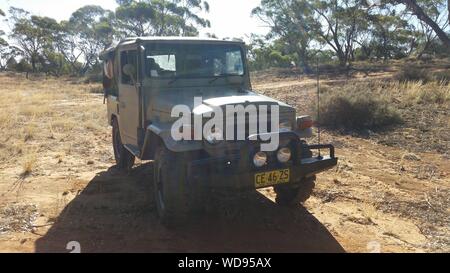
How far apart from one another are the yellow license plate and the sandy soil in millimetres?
619

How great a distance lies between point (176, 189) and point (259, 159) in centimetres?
85

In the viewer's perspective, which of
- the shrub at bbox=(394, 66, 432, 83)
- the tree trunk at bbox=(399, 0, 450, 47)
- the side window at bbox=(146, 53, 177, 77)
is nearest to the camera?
the side window at bbox=(146, 53, 177, 77)

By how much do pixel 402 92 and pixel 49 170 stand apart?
10.4 metres

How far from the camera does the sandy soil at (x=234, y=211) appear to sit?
4449 millimetres

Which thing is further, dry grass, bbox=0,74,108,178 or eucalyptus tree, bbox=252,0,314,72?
eucalyptus tree, bbox=252,0,314,72

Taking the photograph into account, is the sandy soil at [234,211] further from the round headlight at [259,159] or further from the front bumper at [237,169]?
the round headlight at [259,159]

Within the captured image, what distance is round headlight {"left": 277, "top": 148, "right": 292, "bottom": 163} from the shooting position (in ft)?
14.3

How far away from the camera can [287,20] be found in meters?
35.9

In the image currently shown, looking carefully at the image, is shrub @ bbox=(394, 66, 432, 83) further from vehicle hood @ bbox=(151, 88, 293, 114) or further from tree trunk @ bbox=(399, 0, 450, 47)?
vehicle hood @ bbox=(151, 88, 293, 114)

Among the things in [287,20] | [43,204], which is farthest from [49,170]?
[287,20]

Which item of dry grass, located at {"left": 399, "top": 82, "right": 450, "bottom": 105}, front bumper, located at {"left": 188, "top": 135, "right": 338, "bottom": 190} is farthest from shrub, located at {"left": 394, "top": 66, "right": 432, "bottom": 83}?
front bumper, located at {"left": 188, "top": 135, "right": 338, "bottom": 190}

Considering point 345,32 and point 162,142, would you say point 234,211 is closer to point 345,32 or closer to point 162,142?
point 162,142

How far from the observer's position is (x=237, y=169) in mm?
4180

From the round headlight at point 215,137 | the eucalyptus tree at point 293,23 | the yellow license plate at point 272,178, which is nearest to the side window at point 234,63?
the round headlight at point 215,137
